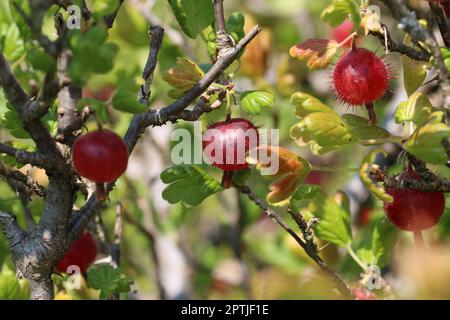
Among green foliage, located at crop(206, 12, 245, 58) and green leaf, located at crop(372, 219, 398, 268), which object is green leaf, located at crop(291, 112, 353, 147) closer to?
green foliage, located at crop(206, 12, 245, 58)

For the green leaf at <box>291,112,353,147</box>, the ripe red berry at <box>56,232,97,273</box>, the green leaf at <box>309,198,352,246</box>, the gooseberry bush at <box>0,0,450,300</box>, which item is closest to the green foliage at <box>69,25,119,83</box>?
the gooseberry bush at <box>0,0,450,300</box>

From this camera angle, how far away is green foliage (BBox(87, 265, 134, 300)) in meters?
1.74

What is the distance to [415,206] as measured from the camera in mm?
1581

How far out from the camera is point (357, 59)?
5.15 ft

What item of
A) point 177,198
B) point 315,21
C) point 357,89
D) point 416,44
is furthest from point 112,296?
point 315,21

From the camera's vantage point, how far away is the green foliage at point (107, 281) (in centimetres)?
174

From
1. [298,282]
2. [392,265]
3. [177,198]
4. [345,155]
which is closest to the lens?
[177,198]

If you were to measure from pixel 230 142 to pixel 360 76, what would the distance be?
30 centimetres

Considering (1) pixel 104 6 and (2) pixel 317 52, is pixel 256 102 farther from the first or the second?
(1) pixel 104 6

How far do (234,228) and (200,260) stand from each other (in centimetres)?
42

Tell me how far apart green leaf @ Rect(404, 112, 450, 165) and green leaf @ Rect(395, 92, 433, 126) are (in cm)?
7

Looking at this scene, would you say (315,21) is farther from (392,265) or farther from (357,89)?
(357,89)

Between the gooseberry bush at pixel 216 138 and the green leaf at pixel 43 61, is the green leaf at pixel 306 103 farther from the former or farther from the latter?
the green leaf at pixel 43 61

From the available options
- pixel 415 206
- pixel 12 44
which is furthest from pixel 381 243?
pixel 12 44
